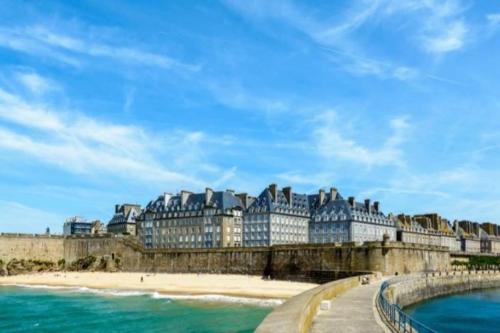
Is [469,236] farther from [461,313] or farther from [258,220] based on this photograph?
[461,313]

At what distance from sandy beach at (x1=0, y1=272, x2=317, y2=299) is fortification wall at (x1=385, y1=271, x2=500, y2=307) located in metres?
8.81

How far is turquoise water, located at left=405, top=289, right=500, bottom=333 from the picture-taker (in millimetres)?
30453

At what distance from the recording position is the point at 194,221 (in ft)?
273

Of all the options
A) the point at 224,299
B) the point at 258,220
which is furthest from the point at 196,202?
the point at 224,299

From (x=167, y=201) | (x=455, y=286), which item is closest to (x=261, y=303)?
(x=455, y=286)

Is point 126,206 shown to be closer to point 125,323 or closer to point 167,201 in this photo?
point 167,201

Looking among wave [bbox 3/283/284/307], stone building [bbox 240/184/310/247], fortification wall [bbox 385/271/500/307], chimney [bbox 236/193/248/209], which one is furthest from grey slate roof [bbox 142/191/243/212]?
fortification wall [bbox 385/271/500/307]

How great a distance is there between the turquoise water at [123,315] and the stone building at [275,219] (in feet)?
111

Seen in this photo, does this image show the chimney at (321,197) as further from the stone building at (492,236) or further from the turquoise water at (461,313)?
the stone building at (492,236)

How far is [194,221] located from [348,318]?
2634 inches

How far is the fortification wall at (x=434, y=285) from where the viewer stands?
3623 cm

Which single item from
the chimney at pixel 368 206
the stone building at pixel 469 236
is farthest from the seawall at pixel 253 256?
the stone building at pixel 469 236

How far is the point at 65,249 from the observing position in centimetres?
8312

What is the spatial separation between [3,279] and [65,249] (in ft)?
44.8
